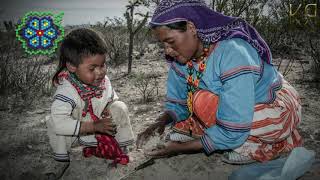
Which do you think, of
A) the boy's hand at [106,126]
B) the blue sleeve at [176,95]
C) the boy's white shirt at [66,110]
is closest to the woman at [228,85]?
the blue sleeve at [176,95]

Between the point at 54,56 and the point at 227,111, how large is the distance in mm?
5238

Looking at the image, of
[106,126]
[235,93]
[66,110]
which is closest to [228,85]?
[235,93]

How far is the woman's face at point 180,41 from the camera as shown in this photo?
6.34 feet

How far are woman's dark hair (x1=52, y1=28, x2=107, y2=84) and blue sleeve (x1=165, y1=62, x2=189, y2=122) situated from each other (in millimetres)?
579

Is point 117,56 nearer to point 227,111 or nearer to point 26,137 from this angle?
point 26,137

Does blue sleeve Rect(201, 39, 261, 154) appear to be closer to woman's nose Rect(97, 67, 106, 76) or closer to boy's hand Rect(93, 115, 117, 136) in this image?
boy's hand Rect(93, 115, 117, 136)

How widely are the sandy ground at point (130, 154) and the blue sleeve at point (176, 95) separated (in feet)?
1.20

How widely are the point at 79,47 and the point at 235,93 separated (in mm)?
1221

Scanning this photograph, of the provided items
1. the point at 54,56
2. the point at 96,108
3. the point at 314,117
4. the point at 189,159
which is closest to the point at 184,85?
the point at 189,159

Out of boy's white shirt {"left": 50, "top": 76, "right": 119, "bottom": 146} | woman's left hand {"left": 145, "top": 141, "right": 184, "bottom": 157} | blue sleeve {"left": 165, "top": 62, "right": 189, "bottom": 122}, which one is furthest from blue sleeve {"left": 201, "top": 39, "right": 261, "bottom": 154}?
boy's white shirt {"left": 50, "top": 76, "right": 119, "bottom": 146}

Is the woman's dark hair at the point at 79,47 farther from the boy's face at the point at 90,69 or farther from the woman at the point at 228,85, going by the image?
the woman at the point at 228,85

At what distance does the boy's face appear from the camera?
92.4 inches

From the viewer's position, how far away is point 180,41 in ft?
6.40

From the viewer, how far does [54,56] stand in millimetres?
6379
